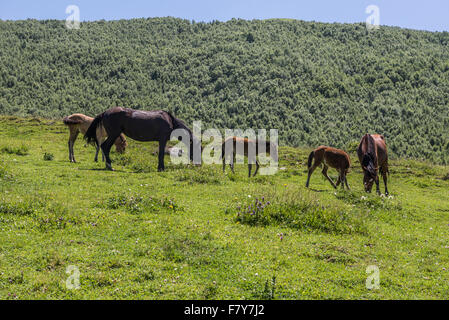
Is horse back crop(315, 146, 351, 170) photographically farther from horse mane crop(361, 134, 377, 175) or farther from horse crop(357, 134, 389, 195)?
horse mane crop(361, 134, 377, 175)

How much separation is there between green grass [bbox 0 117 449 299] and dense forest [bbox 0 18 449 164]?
1229 inches

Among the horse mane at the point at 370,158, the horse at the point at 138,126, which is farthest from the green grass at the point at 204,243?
the horse at the point at 138,126

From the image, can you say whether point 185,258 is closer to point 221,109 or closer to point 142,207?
point 142,207

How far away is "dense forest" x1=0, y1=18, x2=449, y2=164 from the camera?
57375 mm

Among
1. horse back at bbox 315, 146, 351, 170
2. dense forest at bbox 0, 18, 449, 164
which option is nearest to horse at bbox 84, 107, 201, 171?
horse back at bbox 315, 146, 351, 170

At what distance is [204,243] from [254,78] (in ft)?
231

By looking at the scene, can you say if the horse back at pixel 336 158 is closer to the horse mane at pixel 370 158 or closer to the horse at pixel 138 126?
the horse mane at pixel 370 158

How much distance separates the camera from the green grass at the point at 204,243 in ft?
21.1

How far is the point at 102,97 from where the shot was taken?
66312mm

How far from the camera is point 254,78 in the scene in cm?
7612

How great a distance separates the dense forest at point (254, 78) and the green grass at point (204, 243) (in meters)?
31.2

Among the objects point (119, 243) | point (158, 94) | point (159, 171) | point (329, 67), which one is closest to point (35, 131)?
point (159, 171)

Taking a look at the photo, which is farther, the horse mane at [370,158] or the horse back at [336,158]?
the horse back at [336,158]

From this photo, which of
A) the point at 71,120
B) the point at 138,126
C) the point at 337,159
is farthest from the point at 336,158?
the point at 71,120
